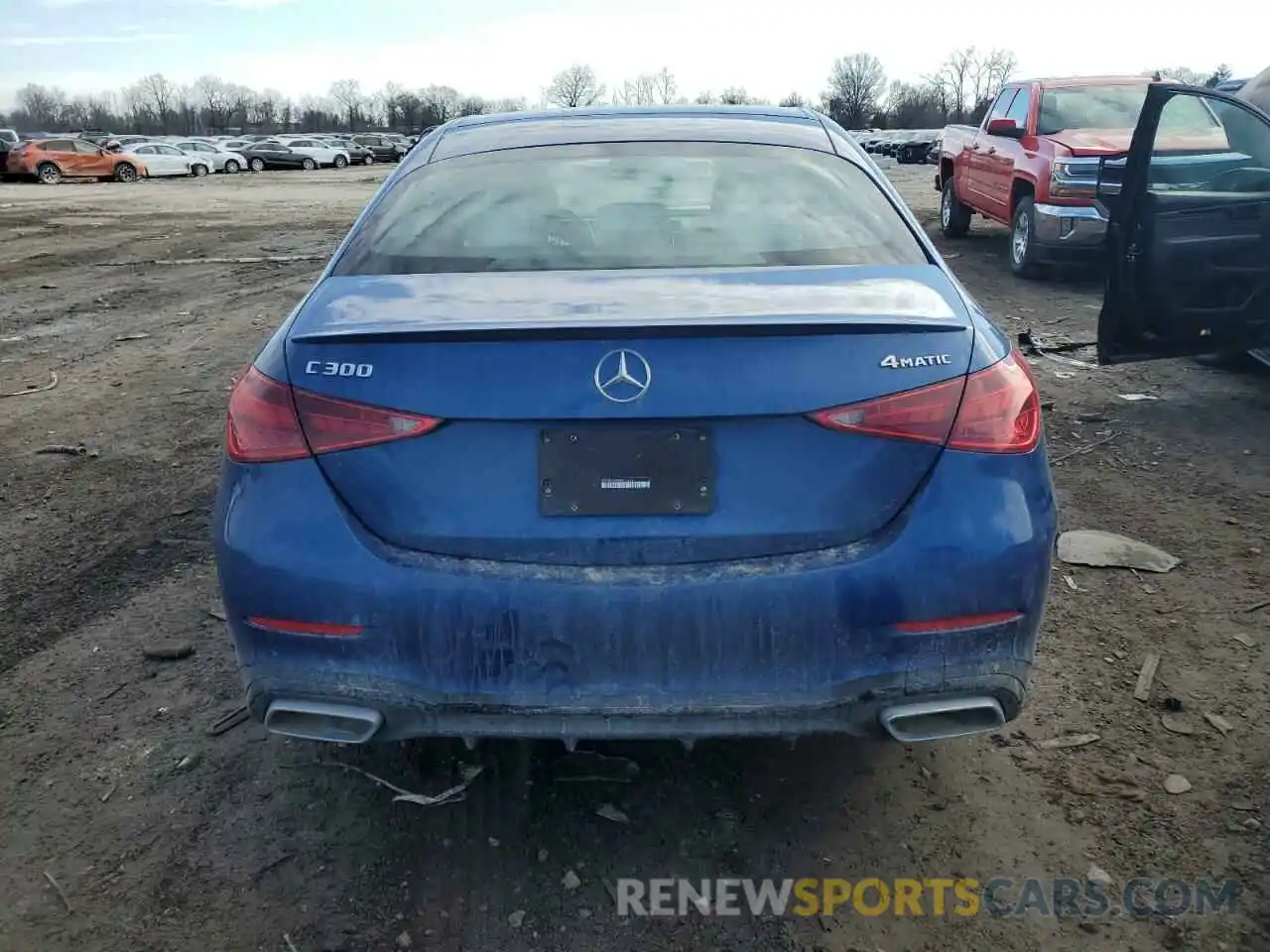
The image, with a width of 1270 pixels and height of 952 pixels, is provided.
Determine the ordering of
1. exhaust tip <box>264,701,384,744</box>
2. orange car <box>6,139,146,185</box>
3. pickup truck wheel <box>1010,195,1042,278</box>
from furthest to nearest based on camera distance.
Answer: orange car <box>6,139,146,185</box> → pickup truck wheel <box>1010,195,1042,278</box> → exhaust tip <box>264,701,384,744</box>

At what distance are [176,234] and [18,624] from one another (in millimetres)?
14119

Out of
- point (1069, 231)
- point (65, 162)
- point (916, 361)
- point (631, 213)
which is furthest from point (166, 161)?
point (916, 361)

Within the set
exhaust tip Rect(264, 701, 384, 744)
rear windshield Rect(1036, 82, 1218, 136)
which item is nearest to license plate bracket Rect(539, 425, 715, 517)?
exhaust tip Rect(264, 701, 384, 744)

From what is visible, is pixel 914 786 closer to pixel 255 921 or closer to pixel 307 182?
pixel 255 921

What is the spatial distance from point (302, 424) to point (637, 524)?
73cm

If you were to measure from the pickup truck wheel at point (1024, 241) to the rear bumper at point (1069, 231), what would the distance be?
0.50ft

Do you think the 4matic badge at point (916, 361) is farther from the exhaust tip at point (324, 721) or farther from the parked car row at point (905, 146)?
the parked car row at point (905, 146)

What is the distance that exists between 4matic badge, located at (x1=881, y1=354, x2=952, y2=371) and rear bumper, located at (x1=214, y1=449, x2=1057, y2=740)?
201 millimetres

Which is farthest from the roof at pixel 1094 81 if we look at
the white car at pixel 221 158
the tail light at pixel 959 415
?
the white car at pixel 221 158

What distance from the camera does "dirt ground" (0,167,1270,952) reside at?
2.32m

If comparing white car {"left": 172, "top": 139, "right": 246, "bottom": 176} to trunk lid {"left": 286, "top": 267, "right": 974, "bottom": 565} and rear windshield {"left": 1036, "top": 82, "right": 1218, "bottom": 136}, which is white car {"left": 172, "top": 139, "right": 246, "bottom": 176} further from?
trunk lid {"left": 286, "top": 267, "right": 974, "bottom": 565}

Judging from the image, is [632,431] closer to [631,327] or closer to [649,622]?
[631,327]

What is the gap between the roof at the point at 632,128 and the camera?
3316 millimetres

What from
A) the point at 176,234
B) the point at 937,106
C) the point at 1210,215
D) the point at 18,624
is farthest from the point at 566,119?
the point at 937,106
